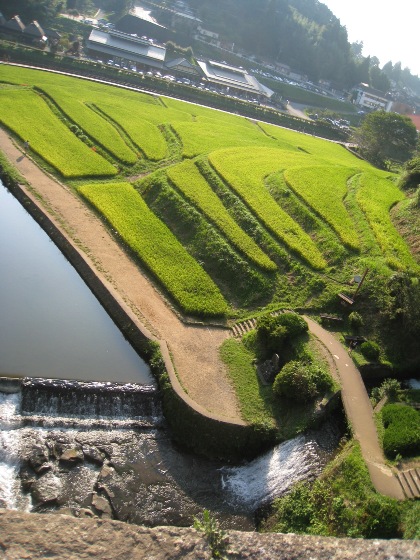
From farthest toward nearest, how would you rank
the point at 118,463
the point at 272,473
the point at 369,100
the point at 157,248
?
the point at 369,100 < the point at 157,248 < the point at 272,473 < the point at 118,463

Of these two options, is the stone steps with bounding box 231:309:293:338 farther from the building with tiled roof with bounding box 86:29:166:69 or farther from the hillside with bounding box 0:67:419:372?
the building with tiled roof with bounding box 86:29:166:69

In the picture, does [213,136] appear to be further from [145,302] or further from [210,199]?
[145,302]

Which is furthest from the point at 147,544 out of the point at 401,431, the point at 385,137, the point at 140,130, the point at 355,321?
the point at 385,137

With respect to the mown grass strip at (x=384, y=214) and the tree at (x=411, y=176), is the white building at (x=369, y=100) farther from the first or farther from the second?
the mown grass strip at (x=384, y=214)

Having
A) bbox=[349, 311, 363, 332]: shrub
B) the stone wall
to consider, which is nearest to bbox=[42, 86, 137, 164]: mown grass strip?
bbox=[349, 311, 363, 332]: shrub

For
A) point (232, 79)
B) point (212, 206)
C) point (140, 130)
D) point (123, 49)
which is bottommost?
point (212, 206)

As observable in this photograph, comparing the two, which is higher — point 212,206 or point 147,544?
point 212,206

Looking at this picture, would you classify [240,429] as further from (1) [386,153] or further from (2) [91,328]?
(1) [386,153]
